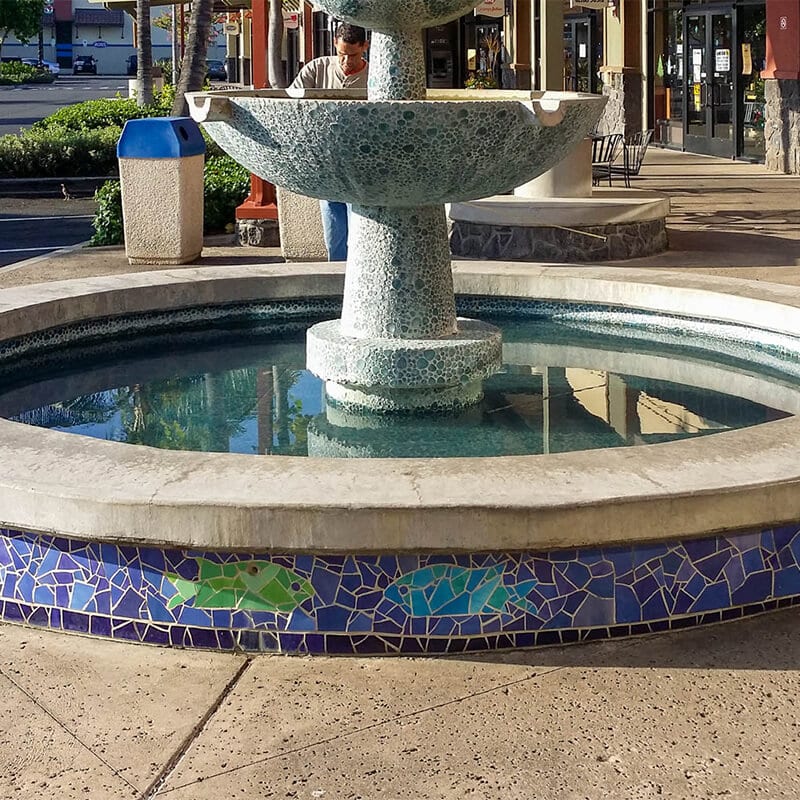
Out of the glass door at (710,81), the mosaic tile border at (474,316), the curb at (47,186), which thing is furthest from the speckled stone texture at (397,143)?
the glass door at (710,81)

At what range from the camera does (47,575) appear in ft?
13.1

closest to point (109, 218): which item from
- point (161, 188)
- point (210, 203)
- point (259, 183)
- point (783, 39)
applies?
point (210, 203)

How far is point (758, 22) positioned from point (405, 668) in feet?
63.1

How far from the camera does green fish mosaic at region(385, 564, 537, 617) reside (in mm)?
3793

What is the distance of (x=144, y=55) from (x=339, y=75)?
56.0 feet

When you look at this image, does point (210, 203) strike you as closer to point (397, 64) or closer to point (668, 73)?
point (397, 64)

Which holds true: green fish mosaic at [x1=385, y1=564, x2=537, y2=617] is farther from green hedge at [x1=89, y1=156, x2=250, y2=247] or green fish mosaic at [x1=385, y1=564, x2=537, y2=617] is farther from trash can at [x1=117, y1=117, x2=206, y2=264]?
green hedge at [x1=89, y1=156, x2=250, y2=247]

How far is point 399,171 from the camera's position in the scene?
5227 mm

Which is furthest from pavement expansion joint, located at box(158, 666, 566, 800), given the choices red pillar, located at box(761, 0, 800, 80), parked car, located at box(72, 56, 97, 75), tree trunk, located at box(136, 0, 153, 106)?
parked car, located at box(72, 56, 97, 75)

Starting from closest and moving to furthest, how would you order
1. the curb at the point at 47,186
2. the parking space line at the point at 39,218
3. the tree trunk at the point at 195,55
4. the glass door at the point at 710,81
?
the tree trunk at the point at 195,55
the parking space line at the point at 39,218
the curb at the point at 47,186
the glass door at the point at 710,81

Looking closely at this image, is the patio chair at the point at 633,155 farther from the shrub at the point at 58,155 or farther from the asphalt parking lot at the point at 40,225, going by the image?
the shrub at the point at 58,155

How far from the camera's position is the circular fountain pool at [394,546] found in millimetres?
3738

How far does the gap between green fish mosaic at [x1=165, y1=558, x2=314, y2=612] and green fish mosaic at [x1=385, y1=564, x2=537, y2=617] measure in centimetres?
27

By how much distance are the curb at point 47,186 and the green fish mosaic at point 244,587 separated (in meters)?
16.5
